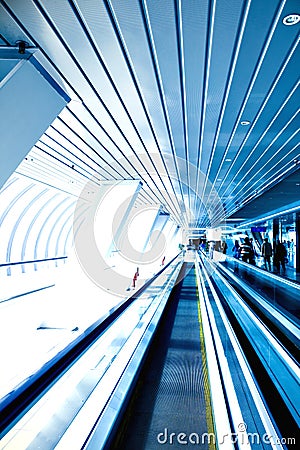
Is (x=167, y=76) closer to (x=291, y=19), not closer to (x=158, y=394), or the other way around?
(x=291, y=19)

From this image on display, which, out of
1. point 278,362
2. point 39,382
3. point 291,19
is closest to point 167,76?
point 291,19

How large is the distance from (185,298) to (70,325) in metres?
4.37

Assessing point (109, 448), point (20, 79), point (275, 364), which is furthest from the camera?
point (275, 364)

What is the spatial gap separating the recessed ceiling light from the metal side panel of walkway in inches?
168

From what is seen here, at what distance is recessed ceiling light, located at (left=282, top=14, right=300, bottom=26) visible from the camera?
3664 mm

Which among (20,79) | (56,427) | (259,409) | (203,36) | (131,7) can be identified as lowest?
(56,427)

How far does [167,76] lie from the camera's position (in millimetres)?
5039

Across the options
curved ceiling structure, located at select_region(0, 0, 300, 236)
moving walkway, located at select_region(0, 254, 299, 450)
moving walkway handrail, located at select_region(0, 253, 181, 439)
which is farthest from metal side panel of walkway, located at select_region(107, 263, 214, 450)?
curved ceiling structure, located at select_region(0, 0, 300, 236)

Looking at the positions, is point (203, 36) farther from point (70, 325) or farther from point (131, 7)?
point (70, 325)

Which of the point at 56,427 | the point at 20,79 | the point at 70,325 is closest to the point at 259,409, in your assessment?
the point at 56,427

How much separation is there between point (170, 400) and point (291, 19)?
450cm

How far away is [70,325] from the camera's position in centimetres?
1079

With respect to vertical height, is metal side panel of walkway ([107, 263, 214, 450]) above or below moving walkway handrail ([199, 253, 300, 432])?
below

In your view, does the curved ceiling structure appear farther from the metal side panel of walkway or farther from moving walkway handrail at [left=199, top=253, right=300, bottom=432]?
the metal side panel of walkway
